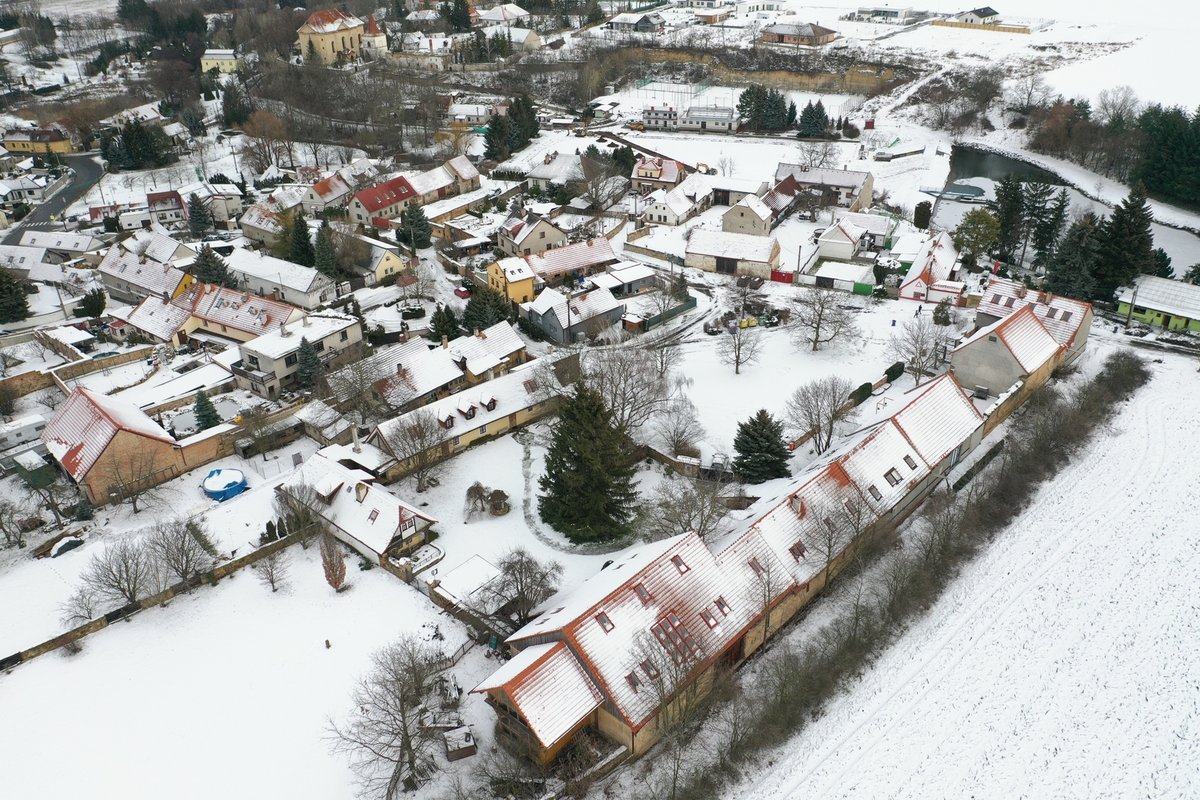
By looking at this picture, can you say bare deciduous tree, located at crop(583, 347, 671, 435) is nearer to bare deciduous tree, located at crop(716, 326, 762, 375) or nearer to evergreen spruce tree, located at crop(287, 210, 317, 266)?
bare deciduous tree, located at crop(716, 326, 762, 375)

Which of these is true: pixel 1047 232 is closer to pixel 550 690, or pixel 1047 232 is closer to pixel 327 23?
pixel 550 690

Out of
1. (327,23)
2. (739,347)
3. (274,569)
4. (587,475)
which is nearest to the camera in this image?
(274,569)

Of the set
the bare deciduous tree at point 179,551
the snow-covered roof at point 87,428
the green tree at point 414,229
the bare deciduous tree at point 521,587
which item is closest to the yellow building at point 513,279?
the green tree at point 414,229

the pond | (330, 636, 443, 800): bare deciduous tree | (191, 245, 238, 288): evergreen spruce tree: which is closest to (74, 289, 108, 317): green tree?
(191, 245, 238, 288): evergreen spruce tree

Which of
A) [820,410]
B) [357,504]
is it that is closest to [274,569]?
[357,504]

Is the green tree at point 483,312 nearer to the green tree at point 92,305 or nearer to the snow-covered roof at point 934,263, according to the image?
the green tree at point 92,305
